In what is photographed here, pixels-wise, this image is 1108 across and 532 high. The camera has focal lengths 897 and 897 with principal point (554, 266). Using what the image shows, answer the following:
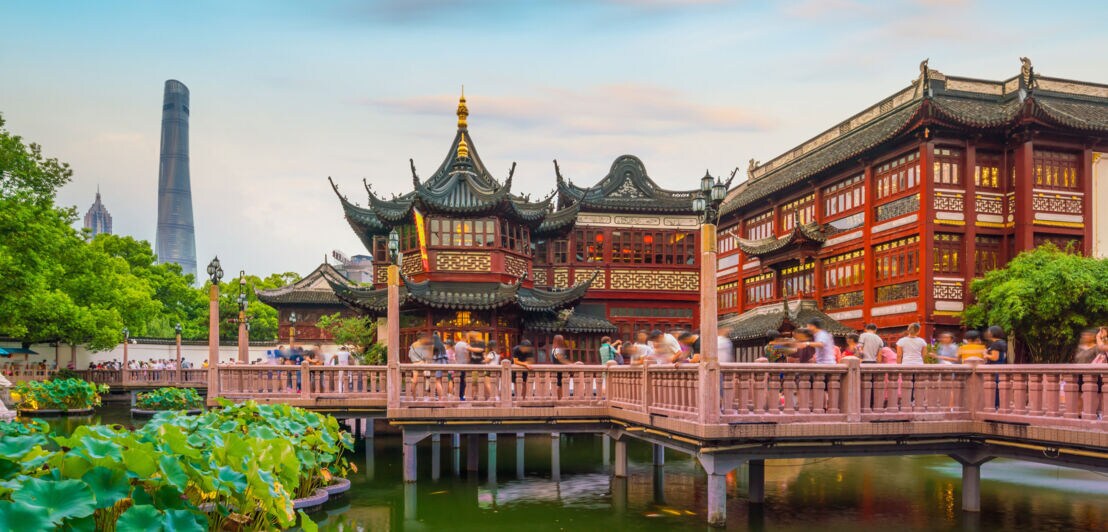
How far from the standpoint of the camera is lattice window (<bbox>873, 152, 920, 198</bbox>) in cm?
2686

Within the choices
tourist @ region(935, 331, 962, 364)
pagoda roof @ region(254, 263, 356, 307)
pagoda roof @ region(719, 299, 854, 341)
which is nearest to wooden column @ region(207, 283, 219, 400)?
tourist @ region(935, 331, 962, 364)

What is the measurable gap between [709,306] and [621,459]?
6058mm

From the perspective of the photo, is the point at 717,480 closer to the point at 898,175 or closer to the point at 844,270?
the point at 898,175

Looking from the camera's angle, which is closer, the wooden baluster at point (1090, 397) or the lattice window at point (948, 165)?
the wooden baluster at point (1090, 397)

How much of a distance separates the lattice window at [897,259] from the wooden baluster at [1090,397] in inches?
684

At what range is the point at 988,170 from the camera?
88.0 feet

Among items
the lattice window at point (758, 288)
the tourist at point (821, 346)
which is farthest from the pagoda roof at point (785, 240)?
the tourist at point (821, 346)

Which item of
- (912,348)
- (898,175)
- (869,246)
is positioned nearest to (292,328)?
(869,246)

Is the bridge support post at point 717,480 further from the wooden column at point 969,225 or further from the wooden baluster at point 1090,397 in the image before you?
the wooden column at point 969,225

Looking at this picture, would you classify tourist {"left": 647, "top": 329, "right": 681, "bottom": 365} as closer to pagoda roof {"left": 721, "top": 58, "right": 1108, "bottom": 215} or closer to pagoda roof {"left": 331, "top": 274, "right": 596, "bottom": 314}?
pagoda roof {"left": 331, "top": 274, "right": 596, "bottom": 314}

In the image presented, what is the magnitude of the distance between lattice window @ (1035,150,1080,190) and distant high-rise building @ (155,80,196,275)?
18088 cm

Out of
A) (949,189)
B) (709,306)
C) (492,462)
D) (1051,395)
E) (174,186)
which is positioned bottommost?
(492,462)

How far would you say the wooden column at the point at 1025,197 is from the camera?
25.9m

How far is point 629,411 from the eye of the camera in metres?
14.3
